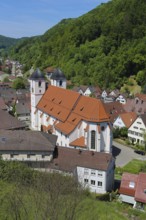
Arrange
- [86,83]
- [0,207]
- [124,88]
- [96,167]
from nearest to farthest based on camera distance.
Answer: [0,207] → [96,167] → [124,88] → [86,83]

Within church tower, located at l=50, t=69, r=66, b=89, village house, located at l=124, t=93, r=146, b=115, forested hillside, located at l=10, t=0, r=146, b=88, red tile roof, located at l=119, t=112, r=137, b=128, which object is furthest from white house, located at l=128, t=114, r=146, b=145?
forested hillside, located at l=10, t=0, r=146, b=88

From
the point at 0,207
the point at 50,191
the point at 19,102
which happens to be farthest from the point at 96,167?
the point at 19,102

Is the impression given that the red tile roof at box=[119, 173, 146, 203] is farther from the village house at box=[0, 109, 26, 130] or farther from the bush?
the village house at box=[0, 109, 26, 130]

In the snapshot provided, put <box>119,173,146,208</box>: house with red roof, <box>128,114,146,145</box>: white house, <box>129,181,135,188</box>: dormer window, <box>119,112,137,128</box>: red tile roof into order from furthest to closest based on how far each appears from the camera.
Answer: <box>119,112,137,128</box>: red tile roof
<box>128,114,146,145</box>: white house
<box>129,181,135,188</box>: dormer window
<box>119,173,146,208</box>: house with red roof

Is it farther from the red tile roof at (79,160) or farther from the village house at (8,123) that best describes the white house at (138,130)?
the village house at (8,123)

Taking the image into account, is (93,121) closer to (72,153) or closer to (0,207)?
(72,153)

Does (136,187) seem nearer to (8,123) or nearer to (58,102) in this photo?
(8,123)
